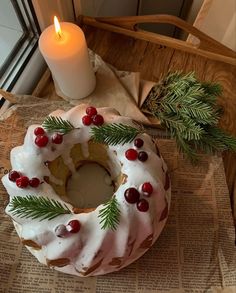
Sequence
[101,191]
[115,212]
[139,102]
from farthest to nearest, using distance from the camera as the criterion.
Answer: [139,102], [101,191], [115,212]

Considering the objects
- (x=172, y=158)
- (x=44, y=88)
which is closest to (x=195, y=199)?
(x=172, y=158)

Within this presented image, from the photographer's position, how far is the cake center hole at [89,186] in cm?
53

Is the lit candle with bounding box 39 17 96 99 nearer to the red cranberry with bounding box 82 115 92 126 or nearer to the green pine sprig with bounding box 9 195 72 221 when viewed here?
the red cranberry with bounding box 82 115 92 126

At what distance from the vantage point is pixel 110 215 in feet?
1.42

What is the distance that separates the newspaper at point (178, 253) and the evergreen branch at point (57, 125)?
0.15 m

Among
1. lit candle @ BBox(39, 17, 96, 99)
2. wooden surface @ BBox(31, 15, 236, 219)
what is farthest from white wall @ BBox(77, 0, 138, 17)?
lit candle @ BBox(39, 17, 96, 99)

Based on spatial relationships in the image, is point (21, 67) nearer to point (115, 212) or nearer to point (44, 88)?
point (44, 88)

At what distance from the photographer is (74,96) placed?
0.65 metres

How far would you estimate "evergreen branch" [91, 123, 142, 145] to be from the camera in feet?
1.58

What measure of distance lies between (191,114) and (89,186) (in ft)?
0.63

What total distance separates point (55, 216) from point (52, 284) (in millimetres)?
→ 131

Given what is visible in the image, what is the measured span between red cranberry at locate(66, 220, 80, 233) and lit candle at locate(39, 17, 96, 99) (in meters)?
0.26

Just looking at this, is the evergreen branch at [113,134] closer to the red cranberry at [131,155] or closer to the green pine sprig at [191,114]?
the red cranberry at [131,155]

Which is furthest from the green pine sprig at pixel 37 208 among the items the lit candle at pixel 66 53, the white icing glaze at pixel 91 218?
the lit candle at pixel 66 53
